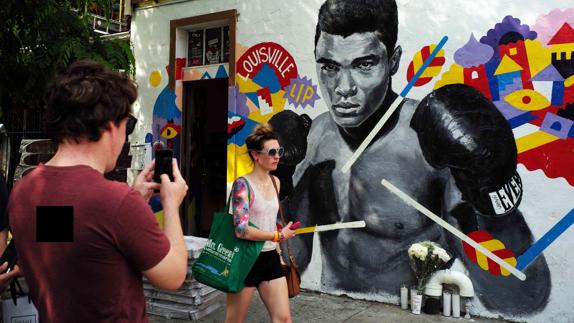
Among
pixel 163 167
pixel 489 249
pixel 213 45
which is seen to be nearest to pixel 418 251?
pixel 489 249

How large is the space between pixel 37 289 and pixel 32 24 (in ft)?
16.5

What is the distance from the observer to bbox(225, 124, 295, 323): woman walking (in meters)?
3.25

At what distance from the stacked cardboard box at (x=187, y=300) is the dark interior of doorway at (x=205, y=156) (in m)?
2.36

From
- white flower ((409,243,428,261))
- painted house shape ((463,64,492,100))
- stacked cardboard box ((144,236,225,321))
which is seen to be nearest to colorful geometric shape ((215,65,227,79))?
stacked cardboard box ((144,236,225,321))

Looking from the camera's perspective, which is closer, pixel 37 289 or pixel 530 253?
pixel 37 289

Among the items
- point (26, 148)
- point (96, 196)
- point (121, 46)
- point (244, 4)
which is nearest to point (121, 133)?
point (96, 196)

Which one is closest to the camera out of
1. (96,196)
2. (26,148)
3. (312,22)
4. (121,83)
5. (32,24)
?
(96,196)

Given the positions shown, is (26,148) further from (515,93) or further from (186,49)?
(515,93)

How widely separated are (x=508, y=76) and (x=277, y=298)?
3.41 m

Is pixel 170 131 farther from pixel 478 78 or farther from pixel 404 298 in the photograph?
pixel 478 78

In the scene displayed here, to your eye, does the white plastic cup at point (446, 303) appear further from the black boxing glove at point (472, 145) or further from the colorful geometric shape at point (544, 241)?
the black boxing glove at point (472, 145)

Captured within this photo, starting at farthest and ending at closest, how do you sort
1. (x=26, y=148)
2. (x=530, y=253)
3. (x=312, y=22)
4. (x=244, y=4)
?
(x=26, y=148) < (x=244, y=4) < (x=312, y=22) < (x=530, y=253)

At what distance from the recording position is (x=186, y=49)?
721 cm

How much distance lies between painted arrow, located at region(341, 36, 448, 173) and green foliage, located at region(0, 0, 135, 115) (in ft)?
9.95
